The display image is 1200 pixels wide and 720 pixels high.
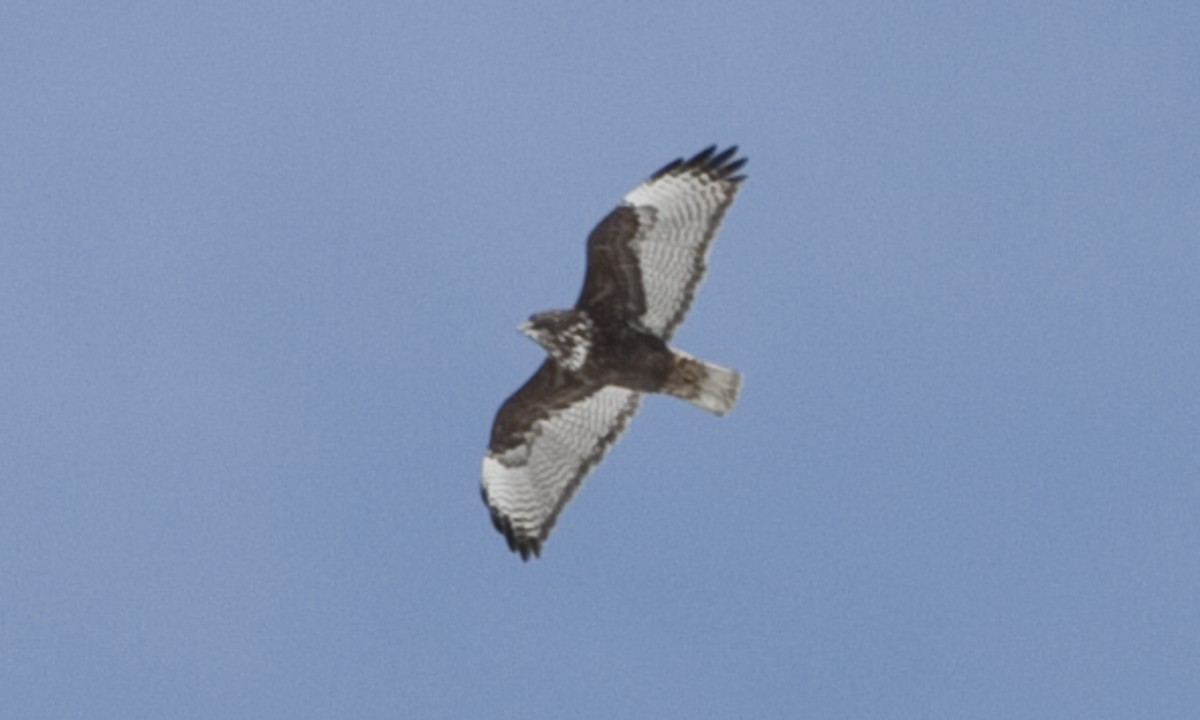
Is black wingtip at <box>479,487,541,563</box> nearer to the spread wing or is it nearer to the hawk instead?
the hawk

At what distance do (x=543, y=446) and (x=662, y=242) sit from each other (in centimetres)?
240

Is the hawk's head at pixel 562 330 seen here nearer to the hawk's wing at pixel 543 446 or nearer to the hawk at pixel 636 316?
the hawk at pixel 636 316

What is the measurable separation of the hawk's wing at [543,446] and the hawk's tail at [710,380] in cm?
97

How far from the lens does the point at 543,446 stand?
24.2 m

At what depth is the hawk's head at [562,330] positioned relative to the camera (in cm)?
2330

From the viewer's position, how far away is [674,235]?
75.4 ft

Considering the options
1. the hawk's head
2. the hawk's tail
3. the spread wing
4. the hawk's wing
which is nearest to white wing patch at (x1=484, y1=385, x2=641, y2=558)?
the hawk's wing

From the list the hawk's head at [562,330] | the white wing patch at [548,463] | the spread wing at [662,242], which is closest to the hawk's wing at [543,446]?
the white wing patch at [548,463]

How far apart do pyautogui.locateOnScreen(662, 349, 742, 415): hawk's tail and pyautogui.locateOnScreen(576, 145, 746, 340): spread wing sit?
0.32m

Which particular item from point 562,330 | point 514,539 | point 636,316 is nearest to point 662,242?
point 636,316

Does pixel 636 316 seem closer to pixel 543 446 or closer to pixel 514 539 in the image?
pixel 543 446

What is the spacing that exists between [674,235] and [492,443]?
285cm

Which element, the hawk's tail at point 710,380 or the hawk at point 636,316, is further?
the hawk's tail at point 710,380

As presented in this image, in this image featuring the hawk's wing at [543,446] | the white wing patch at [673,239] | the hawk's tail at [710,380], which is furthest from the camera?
the hawk's wing at [543,446]
